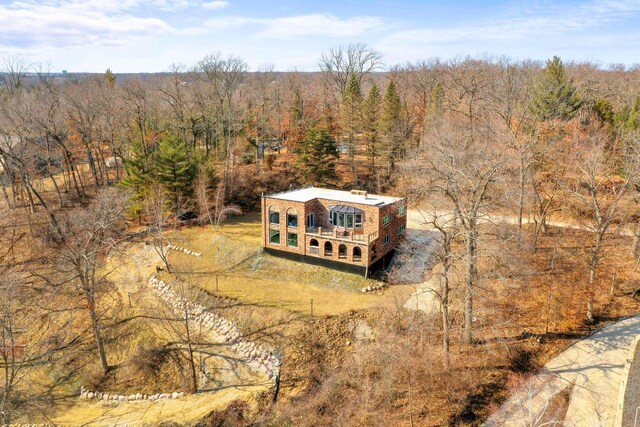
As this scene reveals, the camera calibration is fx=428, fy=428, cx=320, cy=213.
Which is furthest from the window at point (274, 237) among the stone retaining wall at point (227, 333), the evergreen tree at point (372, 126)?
the evergreen tree at point (372, 126)

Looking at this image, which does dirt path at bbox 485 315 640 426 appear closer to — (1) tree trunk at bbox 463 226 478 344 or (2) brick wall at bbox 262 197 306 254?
(1) tree trunk at bbox 463 226 478 344

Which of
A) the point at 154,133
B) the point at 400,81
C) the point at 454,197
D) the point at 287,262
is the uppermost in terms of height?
the point at 400,81

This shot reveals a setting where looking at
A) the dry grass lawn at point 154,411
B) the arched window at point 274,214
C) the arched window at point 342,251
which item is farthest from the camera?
the arched window at point 274,214

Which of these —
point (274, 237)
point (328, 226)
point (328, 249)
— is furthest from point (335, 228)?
point (274, 237)

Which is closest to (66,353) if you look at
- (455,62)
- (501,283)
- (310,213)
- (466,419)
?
(310,213)

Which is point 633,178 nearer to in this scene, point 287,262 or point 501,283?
point 501,283

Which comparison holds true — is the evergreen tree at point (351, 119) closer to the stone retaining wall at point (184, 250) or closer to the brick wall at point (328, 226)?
the brick wall at point (328, 226)
